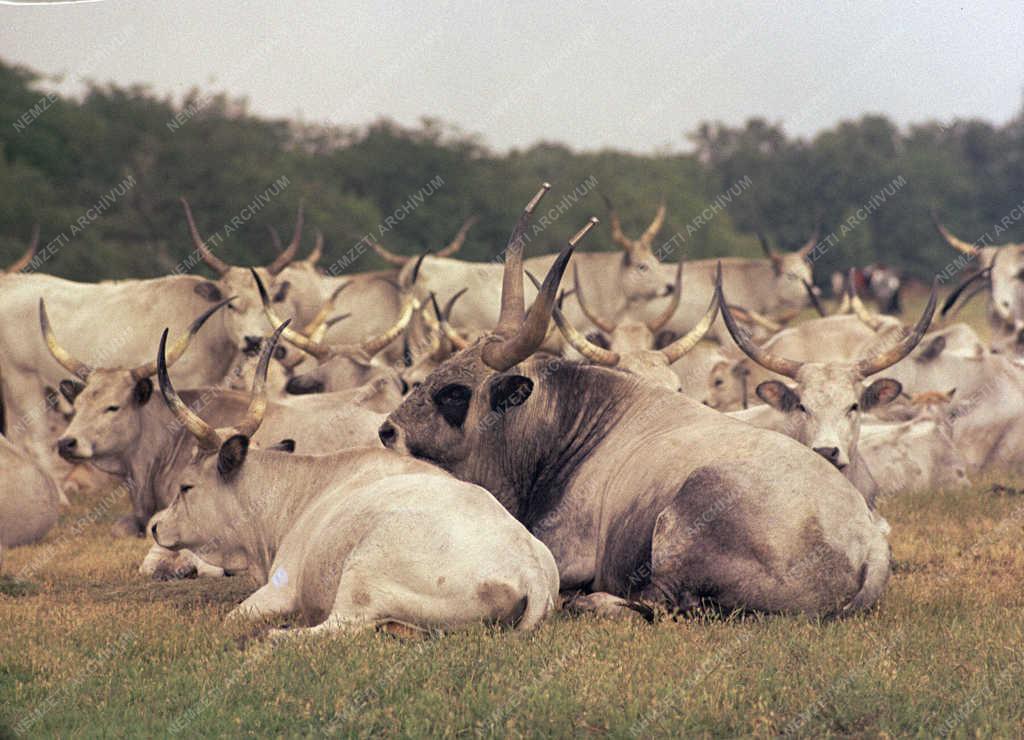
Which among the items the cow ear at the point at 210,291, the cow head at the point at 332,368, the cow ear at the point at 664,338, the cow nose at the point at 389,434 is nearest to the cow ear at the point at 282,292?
the cow head at the point at 332,368

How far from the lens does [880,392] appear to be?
934 centimetres

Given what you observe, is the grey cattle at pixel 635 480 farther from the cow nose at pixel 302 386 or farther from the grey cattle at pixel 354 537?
the cow nose at pixel 302 386

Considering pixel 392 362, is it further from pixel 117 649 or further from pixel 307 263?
pixel 117 649

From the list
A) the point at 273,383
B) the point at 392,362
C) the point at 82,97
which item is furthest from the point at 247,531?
the point at 82,97

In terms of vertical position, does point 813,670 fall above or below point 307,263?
below

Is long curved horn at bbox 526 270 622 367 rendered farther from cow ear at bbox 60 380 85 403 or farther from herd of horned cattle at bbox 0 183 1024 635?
cow ear at bbox 60 380 85 403

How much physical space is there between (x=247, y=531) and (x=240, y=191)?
1083 inches

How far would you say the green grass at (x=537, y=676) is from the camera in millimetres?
4848

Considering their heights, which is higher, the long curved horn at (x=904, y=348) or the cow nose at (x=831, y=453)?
the long curved horn at (x=904, y=348)

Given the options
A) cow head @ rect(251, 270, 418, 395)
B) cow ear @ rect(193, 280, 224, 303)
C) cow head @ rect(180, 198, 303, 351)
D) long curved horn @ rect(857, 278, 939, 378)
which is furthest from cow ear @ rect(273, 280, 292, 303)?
long curved horn @ rect(857, 278, 939, 378)

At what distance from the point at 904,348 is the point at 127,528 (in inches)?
215

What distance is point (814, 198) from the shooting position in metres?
63.3

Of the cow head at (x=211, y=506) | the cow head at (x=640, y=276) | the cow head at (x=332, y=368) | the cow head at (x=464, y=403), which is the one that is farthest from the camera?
the cow head at (x=640, y=276)

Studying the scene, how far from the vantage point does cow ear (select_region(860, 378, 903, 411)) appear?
9273 millimetres
